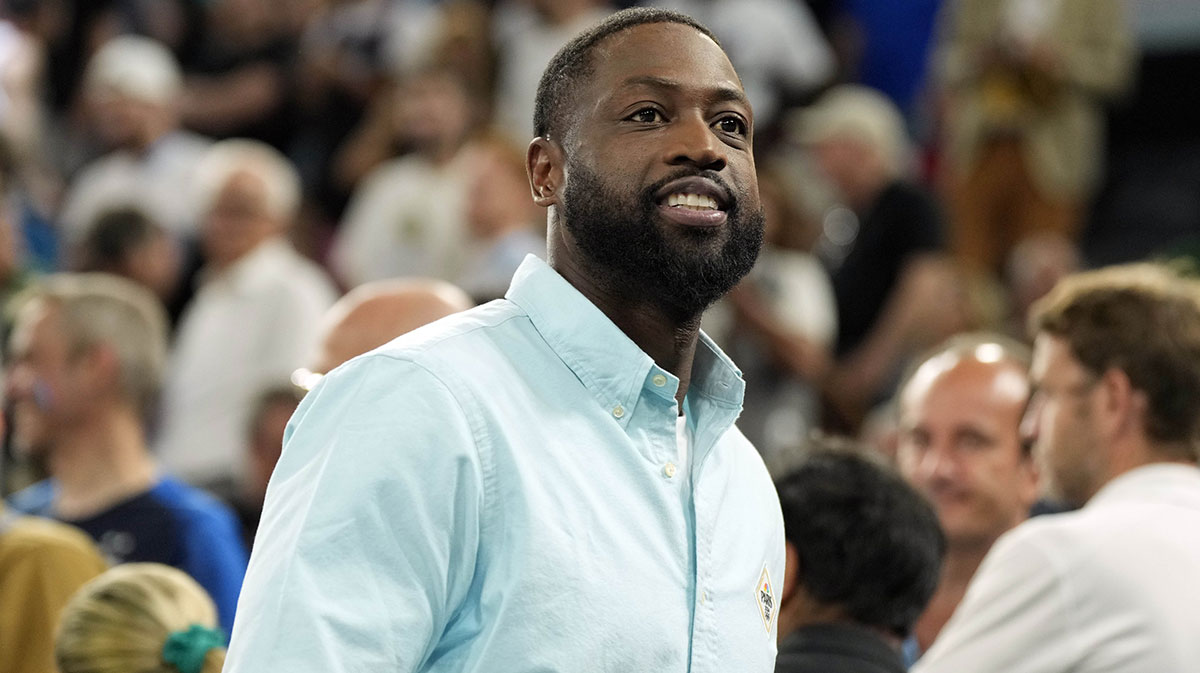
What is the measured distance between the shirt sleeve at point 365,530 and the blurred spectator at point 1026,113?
7175 millimetres

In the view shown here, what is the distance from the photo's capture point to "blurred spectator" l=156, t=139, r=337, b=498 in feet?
22.5

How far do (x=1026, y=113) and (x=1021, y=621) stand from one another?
6.31 m

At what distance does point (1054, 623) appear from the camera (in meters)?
2.91

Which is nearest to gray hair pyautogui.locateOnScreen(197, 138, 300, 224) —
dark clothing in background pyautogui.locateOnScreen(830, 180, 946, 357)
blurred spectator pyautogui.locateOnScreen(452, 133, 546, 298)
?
blurred spectator pyautogui.locateOnScreen(452, 133, 546, 298)

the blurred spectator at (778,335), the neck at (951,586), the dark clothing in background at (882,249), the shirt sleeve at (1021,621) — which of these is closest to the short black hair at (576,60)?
the shirt sleeve at (1021,621)

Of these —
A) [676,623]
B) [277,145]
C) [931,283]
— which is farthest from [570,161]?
[277,145]

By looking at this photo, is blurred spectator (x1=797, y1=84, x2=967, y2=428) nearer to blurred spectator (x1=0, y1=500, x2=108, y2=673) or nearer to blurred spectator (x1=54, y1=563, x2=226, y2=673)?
blurred spectator (x1=0, y1=500, x2=108, y2=673)

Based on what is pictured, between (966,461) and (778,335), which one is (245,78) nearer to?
(778,335)

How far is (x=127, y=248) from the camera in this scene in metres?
7.00

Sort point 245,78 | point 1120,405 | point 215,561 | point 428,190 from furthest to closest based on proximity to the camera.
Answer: point 245,78
point 428,190
point 215,561
point 1120,405

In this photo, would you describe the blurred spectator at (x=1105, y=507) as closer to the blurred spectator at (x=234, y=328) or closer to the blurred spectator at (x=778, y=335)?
the blurred spectator at (x=778, y=335)

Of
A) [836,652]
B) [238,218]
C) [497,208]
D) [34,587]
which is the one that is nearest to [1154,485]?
[836,652]

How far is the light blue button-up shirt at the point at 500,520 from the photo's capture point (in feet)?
5.57

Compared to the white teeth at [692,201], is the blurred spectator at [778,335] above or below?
below
